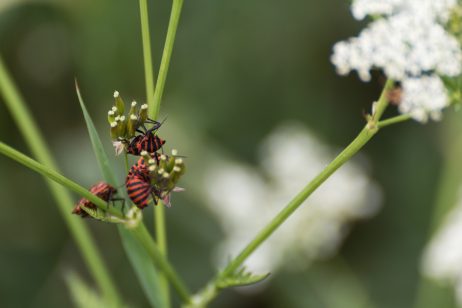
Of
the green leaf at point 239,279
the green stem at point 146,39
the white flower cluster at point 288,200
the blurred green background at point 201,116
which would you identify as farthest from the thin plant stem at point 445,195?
the green stem at point 146,39

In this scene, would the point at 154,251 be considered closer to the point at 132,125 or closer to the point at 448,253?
the point at 132,125

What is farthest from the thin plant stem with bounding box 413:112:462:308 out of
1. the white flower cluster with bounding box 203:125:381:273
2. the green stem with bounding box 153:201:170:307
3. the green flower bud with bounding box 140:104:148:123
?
the green flower bud with bounding box 140:104:148:123

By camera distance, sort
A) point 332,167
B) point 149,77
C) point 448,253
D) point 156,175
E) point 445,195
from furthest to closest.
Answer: point 445,195, point 448,253, point 149,77, point 332,167, point 156,175

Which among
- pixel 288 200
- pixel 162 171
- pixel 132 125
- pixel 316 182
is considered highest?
pixel 132 125

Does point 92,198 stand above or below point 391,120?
above

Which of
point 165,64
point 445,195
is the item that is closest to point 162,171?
point 165,64

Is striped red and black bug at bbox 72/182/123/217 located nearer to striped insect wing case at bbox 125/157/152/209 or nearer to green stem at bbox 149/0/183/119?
striped insect wing case at bbox 125/157/152/209
